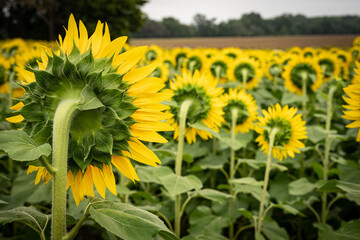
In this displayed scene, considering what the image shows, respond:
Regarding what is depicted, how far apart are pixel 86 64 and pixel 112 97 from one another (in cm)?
11

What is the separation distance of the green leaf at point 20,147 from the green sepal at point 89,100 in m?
0.12

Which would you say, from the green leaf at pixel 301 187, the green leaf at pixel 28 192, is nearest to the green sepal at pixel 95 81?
the green leaf at pixel 28 192

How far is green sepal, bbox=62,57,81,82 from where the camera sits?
0.73 metres

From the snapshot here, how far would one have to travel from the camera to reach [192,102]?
172 cm

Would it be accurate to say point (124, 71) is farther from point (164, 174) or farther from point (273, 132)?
point (273, 132)

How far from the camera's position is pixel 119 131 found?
2.54 feet

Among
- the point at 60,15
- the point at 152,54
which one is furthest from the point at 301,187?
the point at 60,15

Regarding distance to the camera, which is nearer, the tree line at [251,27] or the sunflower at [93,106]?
the sunflower at [93,106]

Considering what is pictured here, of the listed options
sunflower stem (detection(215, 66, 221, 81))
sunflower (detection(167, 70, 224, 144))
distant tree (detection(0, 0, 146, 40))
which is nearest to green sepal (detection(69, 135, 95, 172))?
sunflower (detection(167, 70, 224, 144))

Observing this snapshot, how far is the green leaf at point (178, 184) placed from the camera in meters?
1.46

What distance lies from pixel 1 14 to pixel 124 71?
90.9 feet

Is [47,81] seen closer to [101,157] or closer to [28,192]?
[101,157]

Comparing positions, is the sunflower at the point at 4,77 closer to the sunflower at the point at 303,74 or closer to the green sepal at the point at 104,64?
the green sepal at the point at 104,64

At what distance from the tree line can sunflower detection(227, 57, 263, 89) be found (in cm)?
3765
